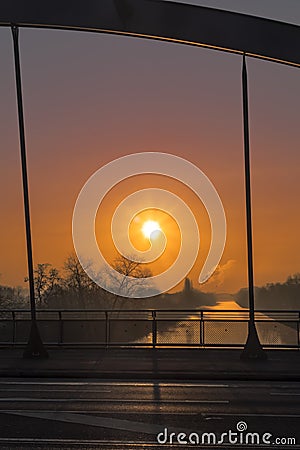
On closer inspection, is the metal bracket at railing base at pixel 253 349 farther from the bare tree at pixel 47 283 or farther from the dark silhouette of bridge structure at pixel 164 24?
the bare tree at pixel 47 283

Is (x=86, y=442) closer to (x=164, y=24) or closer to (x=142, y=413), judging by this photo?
(x=142, y=413)

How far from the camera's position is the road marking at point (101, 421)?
477 inches

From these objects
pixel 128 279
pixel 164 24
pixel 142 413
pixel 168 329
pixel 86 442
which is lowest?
pixel 86 442

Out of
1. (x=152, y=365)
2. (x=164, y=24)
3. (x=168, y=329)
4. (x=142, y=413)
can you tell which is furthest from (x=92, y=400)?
(x=164, y=24)

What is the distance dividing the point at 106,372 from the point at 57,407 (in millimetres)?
4818

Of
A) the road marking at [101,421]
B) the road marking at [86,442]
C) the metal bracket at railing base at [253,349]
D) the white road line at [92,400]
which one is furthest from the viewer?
the metal bracket at railing base at [253,349]

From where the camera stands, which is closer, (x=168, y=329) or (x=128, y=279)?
(x=168, y=329)

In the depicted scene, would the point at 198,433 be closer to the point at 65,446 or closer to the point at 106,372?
the point at 65,446

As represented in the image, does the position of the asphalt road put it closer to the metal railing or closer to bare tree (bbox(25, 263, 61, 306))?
the metal railing

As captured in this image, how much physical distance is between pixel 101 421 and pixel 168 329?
11814mm

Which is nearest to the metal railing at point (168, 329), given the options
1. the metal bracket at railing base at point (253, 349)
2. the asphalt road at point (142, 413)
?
the metal bracket at railing base at point (253, 349)

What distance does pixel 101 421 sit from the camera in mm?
12820

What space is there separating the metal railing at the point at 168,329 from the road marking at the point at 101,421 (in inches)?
412

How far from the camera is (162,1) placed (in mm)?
22281
